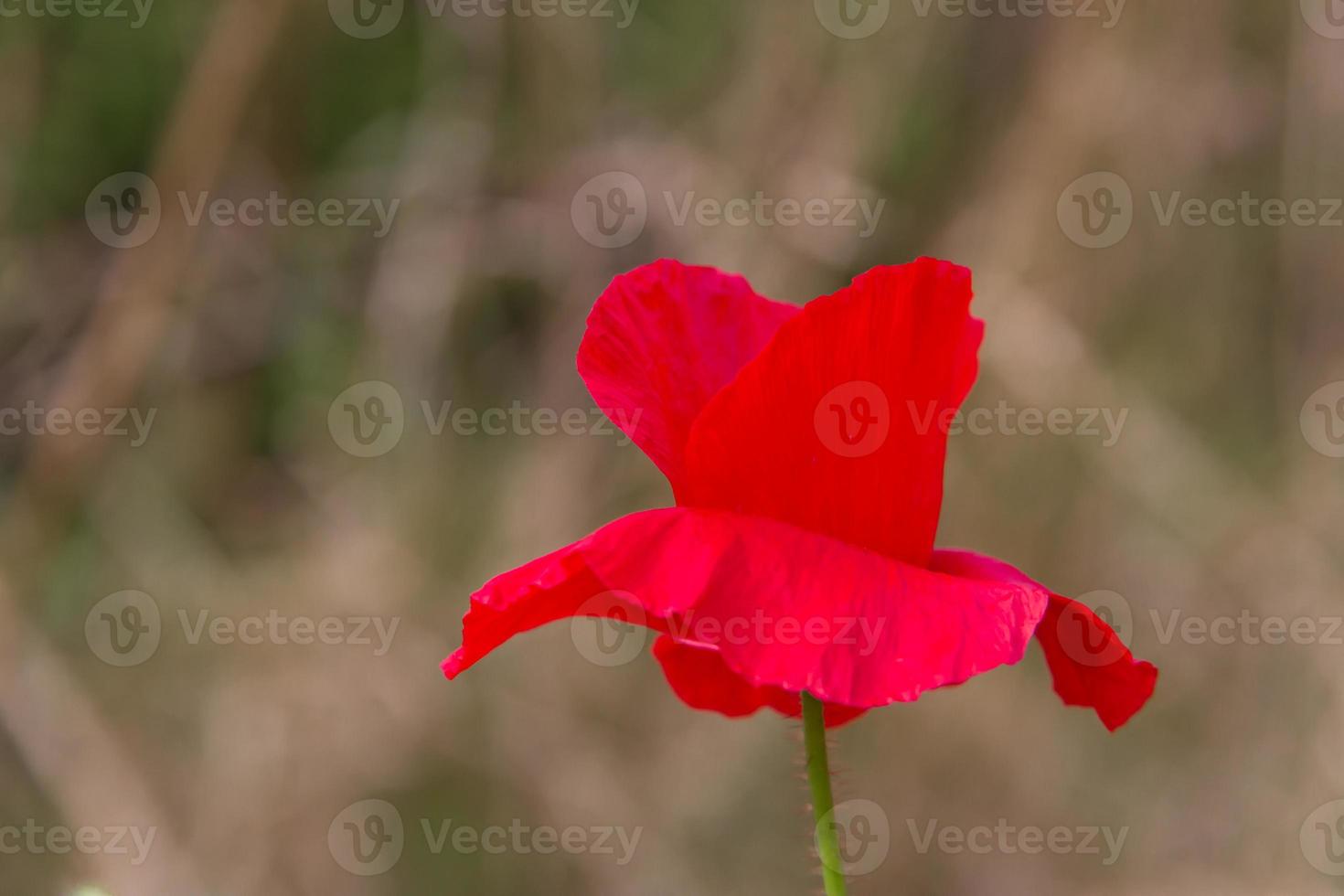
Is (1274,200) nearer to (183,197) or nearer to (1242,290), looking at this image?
(1242,290)

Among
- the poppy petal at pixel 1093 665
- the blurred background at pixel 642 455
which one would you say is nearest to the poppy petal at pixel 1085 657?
the poppy petal at pixel 1093 665

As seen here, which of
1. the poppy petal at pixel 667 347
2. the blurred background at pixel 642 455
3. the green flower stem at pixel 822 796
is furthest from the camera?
the blurred background at pixel 642 455

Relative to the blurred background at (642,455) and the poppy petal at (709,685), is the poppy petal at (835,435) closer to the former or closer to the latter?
the poppy petal at (709,685)

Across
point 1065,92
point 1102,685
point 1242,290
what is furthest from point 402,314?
point 1102,685

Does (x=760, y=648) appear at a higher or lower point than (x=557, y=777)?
higher

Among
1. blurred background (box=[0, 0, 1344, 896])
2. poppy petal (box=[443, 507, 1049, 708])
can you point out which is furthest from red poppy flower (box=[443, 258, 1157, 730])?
blurred background (box=[0, 0, 1344, 896])

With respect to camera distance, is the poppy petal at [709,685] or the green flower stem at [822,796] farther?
the poppy petal at [709,685]
